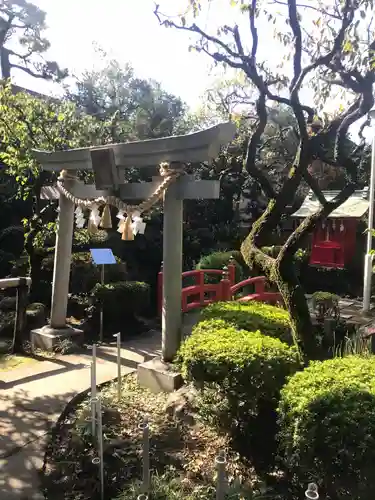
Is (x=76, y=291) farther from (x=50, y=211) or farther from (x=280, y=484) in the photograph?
(x=280, y=484)

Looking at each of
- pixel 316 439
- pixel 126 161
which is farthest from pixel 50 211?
pixel 316 439

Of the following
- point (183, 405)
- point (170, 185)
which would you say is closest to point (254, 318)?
point (183, 405)

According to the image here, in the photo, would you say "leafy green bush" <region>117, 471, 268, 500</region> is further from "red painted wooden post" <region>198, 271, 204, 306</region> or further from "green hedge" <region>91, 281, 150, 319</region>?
"green hedge" <region>91, 281, 150, 319</region>

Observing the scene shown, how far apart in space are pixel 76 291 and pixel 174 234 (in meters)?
5.29

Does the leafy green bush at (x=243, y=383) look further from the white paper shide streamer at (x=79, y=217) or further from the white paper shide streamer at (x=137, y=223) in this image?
the white paper shide streamer at (x=79, y=217)

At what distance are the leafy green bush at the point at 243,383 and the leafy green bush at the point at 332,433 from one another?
0.43m

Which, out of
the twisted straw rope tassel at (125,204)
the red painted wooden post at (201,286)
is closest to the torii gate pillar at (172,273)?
the twisted straw rope tassel at (125,204)

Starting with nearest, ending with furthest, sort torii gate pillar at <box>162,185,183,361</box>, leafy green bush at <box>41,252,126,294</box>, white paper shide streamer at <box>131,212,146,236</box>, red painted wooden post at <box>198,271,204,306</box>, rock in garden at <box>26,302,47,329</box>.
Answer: torii gate pillar at <box>162,185,183,361</box> < white paper shide streamer at <box>131,212,146,236</box> < red painted wooden post at <box>198,271,204,306</box> < rock in garden at <box>26,302,47,329</box> < leafy green bush at <box>41,252,126,294</box>

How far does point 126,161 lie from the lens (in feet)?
18.6

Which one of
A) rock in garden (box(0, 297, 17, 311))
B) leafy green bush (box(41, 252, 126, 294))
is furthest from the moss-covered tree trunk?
rock in garden (box(0, 297, 17, 311))

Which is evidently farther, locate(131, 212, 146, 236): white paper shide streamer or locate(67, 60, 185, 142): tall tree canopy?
locate(67, 60, 185, 142): tall tree canopy

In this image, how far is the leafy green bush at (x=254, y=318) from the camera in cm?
506

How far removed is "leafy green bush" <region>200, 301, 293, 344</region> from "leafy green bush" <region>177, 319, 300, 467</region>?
911mm

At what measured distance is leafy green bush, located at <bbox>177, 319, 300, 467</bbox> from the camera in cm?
357
